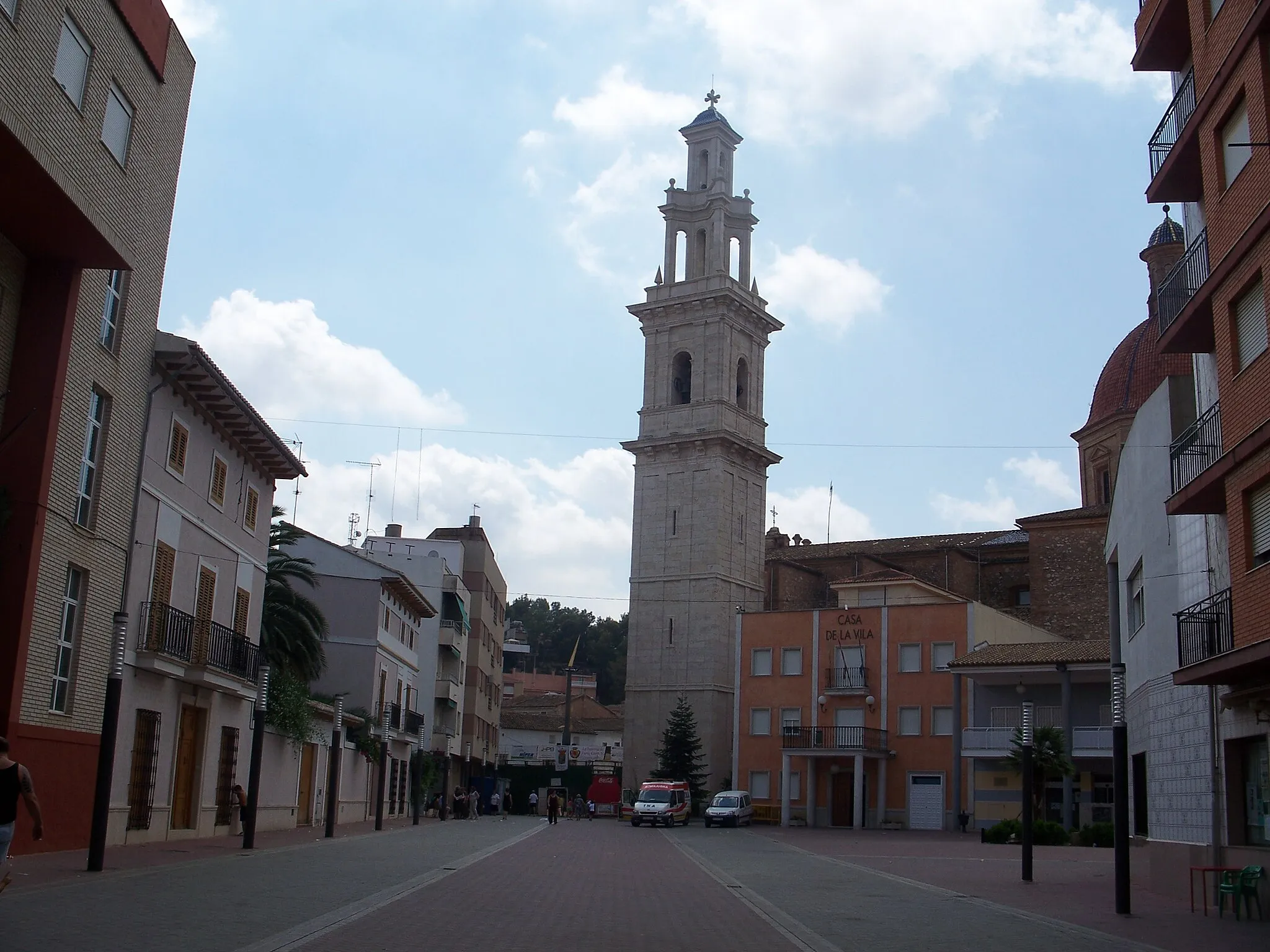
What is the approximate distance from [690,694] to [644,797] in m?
15.7

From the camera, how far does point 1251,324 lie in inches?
653

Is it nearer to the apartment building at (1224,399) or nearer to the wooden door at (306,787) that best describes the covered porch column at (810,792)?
the wooden door at (306,787)

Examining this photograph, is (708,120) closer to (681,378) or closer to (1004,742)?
(681,378)

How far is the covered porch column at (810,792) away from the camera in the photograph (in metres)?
56.0

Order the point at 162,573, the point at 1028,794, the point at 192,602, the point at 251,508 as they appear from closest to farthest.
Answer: the point at 1028,794
the point at 162,573
the point at 192,602
the point at 251,508

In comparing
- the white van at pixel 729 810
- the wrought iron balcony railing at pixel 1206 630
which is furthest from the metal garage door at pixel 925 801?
the wrought iron balcony railing at pixel 1206 630

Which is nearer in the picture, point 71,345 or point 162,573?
point 71,345

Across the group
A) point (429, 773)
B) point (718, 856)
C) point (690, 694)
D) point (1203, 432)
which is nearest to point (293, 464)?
point (718, 856)

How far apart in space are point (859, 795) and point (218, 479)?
3283 cm

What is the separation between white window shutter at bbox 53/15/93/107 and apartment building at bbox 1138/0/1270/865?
15.7m

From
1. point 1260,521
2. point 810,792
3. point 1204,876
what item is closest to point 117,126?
point 1260,521

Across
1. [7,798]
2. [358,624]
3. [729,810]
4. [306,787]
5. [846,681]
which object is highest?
[358,624]

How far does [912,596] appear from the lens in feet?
199

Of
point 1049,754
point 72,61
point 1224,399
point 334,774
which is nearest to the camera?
point 1224,399
